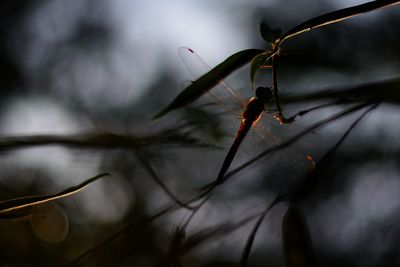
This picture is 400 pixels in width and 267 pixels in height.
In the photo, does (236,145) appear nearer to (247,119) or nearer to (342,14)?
(247,119)

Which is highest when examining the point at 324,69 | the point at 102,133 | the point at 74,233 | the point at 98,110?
the point at 102,133

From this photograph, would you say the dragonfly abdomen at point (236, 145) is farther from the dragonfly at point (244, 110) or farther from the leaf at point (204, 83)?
the leaf at point (204, 83)

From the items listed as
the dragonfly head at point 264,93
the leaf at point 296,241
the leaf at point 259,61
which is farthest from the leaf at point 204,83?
the leaf at point 296,241

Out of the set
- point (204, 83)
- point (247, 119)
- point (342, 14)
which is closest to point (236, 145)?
point (247, 119)

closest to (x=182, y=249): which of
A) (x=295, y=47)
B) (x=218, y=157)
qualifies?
(x=218, y=157)

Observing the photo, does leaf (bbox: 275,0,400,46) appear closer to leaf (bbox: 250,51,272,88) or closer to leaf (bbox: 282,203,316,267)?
leaf (bbox: 250,51,272,88)

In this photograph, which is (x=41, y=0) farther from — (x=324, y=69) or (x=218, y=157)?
(x=324, y=69)
